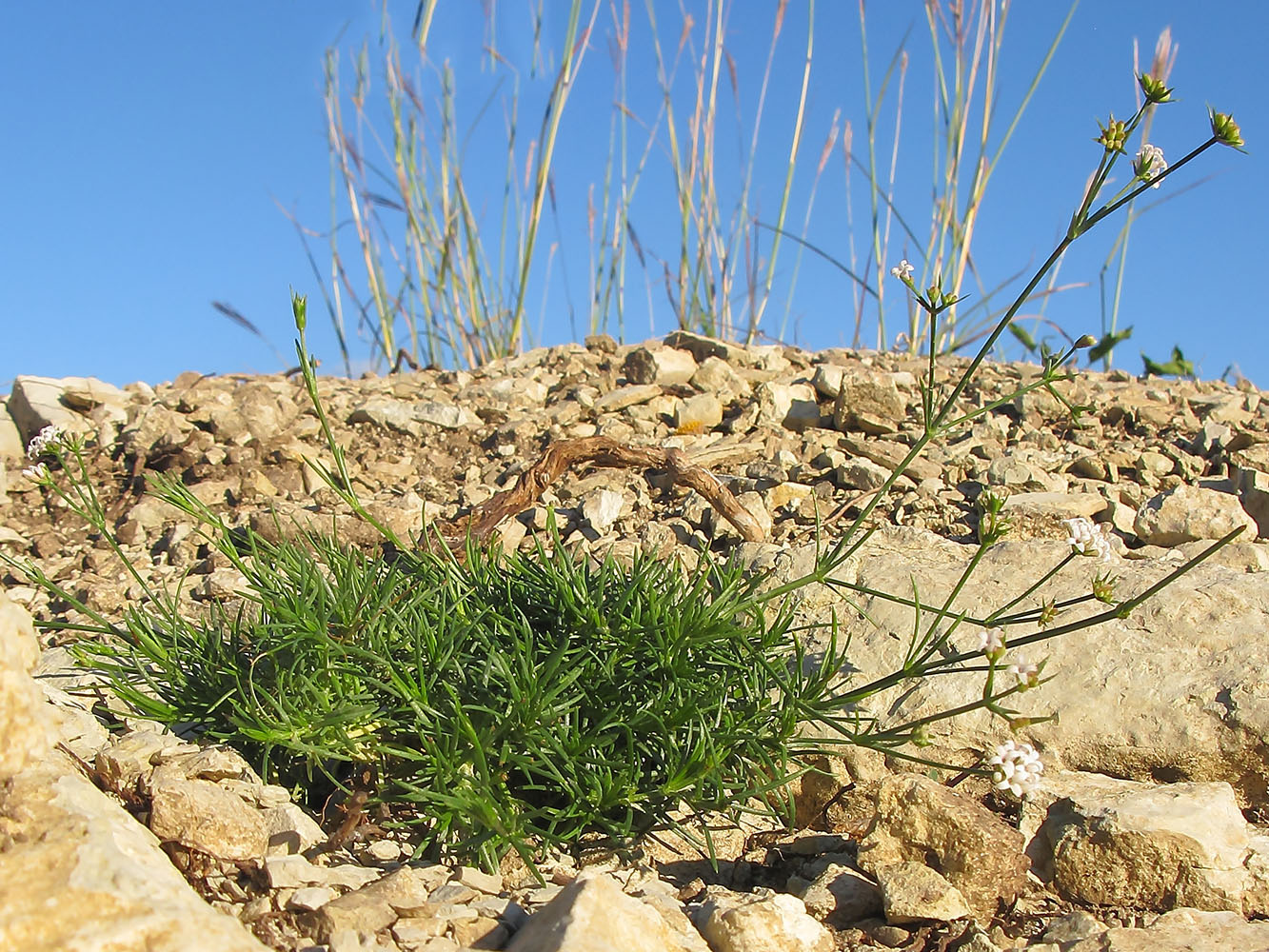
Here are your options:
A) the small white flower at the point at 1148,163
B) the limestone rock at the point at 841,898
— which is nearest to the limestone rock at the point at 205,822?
the limestone rock at the point at 841,898

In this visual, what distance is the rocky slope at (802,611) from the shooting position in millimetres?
1940

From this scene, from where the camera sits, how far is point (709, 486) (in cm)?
368

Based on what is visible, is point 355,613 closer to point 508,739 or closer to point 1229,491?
point 508,739

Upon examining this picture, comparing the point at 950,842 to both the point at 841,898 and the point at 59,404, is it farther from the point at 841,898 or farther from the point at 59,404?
the point at 59,404

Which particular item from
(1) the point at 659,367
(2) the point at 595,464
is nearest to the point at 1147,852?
(2) the point at 595,464

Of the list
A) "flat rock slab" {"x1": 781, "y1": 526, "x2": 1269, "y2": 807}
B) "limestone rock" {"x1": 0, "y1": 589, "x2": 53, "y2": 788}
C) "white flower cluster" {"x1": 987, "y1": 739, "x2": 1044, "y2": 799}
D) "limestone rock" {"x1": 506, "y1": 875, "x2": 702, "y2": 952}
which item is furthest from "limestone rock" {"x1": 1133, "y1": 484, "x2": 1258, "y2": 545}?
"limestone rock" {"x1": 0, "y1": 589, "x2": 53, "y2": 788}

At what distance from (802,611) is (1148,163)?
5.03ft

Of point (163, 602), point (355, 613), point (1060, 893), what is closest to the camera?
point (1060, 893)

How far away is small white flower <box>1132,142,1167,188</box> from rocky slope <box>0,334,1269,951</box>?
1262 mm

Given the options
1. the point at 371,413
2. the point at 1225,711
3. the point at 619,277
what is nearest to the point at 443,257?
the point at 619,277

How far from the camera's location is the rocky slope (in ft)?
6.37

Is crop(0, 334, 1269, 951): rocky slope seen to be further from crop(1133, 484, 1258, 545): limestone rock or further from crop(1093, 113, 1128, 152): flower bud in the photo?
crop(1093, 113, 1128, 152): flower bud

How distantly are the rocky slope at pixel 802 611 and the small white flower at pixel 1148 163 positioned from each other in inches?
49.7

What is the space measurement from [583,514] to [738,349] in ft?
6.32
